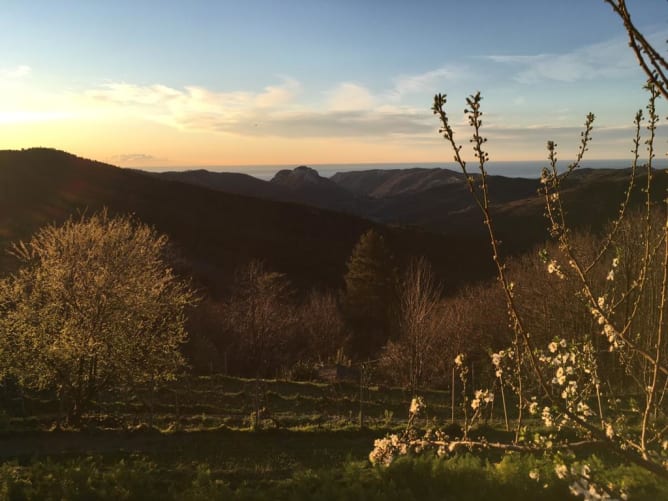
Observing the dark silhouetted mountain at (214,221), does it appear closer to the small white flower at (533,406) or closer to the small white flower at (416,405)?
the small white flower at (416,405)

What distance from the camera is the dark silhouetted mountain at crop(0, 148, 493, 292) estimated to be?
70.4 metres

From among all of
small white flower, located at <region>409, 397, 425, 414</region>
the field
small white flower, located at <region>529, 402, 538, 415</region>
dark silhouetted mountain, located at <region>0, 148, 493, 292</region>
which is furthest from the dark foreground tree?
dark silhouetted mountain, located at <region>0, 148, 493, 292</region>

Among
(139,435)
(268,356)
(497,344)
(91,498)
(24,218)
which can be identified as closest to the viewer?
(91,498)

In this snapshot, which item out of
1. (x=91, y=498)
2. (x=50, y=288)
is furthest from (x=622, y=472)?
(x=50, y=288)

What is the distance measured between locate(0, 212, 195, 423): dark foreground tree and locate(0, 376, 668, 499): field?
1392 mm

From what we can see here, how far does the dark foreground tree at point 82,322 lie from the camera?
14.9 m

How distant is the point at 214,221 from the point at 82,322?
74598mm

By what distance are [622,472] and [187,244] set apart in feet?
230

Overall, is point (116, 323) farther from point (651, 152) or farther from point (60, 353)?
point (651, 152)

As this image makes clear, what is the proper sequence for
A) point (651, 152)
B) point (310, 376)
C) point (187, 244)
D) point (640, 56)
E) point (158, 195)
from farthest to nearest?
point (158, 195) < point (187, 244) < point (310, 376) < point (651, 152) < point (640, 56)

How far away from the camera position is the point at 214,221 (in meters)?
88.6

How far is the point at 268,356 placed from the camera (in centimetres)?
3097

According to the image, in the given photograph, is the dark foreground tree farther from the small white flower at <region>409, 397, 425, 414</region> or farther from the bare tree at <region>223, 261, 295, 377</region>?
the bare tree at <region>223, 261, 295, 377</region>

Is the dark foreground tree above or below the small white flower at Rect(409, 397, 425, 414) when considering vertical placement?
below
